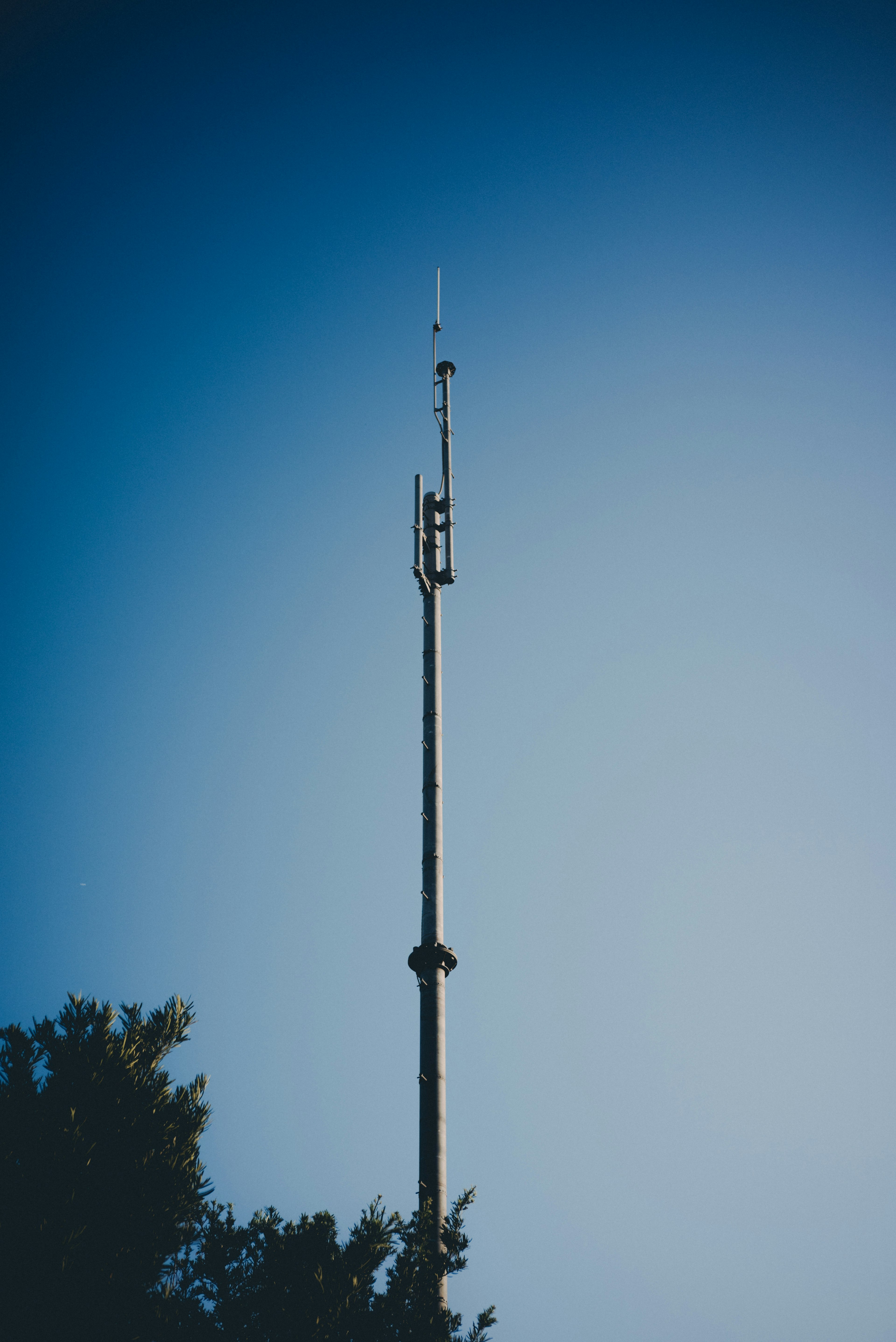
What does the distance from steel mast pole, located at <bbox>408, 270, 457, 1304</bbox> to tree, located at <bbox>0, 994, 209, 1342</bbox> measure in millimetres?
3627

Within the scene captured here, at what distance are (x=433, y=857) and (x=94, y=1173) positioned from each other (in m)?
5.96

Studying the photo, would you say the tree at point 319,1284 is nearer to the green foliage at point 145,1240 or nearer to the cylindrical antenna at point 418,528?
the green foliage at point 145,1240

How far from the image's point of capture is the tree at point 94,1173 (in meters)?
11.1

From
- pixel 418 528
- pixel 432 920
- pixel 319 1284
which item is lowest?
pixel 319 1284

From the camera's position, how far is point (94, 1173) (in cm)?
1210

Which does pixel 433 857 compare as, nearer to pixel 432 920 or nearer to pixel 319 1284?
pixel 432 920

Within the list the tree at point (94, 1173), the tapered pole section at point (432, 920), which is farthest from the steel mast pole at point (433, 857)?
the tree at point (94, 1173)

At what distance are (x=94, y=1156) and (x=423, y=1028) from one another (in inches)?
177

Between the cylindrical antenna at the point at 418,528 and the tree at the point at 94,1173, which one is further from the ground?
the cylindrical antenna at the point at 418,528

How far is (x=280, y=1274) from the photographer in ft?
39.1

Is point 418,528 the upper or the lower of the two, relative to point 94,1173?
upper

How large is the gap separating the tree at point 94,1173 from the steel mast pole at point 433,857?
11.9ft

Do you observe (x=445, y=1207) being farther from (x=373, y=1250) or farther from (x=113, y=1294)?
(x=113, y=1294)

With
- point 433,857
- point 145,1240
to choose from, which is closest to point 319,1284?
point 145,1240
